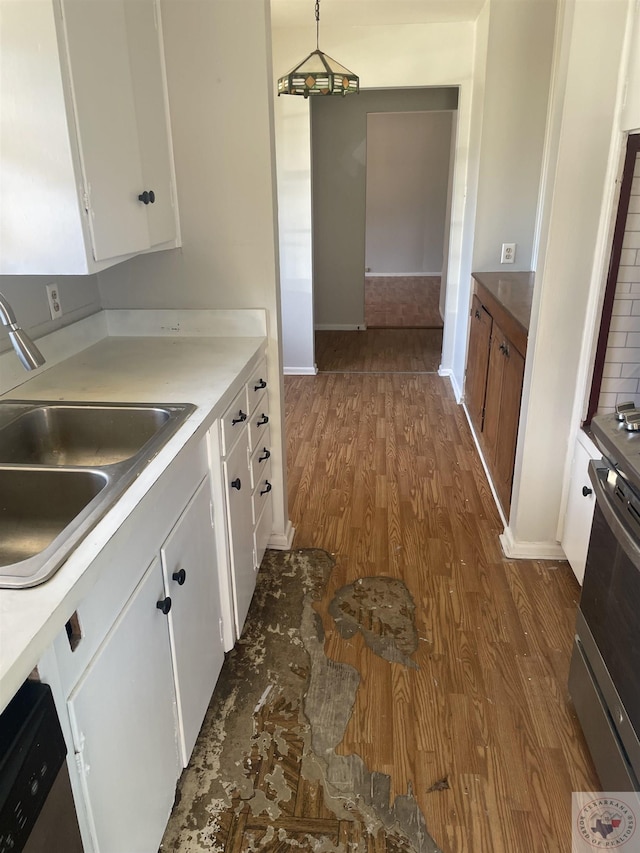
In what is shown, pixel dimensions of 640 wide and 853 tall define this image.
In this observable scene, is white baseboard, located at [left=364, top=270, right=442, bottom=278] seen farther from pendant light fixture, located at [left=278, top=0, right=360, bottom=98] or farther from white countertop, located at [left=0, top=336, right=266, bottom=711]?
white countertop, located at [left=0, top=336, right=266, bottom=711]

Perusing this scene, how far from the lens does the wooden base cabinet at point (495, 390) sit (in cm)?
279

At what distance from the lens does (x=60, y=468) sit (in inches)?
51.9

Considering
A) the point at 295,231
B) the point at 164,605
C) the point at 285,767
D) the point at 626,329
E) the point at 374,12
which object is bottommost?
the point at 285,767

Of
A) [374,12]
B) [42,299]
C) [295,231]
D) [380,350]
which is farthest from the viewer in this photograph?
[380,350]

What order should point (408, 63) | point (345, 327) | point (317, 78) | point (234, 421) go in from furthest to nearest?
1. point (345, 327)
2. point (408, 63)
3. point (317, 78)
4. point (234, 421)

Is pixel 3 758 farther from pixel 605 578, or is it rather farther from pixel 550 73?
pixel 550 73

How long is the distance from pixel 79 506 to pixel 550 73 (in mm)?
3780

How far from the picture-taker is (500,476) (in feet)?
9.91

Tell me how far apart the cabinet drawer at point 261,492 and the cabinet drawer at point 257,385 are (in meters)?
0.30

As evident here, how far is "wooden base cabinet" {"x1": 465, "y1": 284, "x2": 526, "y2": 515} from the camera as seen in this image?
279 centimetres

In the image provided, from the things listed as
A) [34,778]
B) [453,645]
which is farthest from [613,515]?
[34,778]

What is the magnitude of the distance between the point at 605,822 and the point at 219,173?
89.2 inches

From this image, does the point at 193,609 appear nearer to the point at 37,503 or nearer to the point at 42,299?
the point at 37,503

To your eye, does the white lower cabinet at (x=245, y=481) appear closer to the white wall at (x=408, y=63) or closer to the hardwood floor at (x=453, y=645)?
the hardwood floor at (x=453, y=645)
